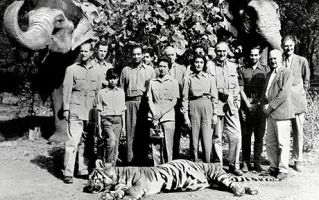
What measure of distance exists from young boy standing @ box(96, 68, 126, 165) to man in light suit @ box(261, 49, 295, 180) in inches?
89.3

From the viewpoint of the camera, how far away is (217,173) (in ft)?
20.6

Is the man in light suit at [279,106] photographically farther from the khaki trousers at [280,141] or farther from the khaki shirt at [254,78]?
the khaki shirt at [254,78]

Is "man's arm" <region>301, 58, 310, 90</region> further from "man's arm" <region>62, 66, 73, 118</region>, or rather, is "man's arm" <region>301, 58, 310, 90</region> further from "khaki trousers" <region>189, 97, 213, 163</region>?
"man's arm" <region>62, 66, 73, 118</region>

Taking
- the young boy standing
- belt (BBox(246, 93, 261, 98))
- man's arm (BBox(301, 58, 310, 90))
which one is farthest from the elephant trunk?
man's arm (BBox(301, 58, 310, 90))

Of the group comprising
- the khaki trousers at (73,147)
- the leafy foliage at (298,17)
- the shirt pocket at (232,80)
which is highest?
the leafy foliage at (298,17)

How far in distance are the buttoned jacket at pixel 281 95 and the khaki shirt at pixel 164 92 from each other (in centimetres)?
147

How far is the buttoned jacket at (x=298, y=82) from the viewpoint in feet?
24.8

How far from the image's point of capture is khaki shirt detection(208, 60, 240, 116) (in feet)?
23.3

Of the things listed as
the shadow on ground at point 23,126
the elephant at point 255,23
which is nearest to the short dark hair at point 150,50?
the elephant at point 255,23

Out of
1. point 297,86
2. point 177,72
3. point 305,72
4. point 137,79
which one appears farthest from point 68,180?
point 305,72

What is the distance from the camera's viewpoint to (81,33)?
28.8 feet

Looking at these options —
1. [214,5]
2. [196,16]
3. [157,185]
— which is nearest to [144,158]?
[157,185]

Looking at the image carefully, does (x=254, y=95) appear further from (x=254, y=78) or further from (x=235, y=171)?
(x=235, y=171)

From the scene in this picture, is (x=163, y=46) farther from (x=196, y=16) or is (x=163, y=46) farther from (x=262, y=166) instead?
(x=262, y=166)
